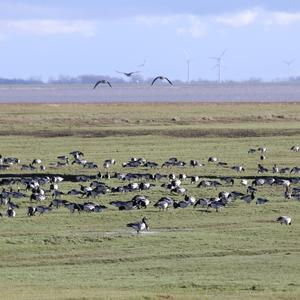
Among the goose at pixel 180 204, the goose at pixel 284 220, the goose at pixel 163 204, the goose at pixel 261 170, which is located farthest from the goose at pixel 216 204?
the goose at pixel 261 170

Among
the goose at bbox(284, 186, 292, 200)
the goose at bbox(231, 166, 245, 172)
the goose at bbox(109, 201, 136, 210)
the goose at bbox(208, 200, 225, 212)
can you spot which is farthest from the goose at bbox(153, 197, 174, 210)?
the goose at bbox(231, 166, 245, 172)

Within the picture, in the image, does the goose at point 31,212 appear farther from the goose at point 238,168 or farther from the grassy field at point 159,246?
the goose at point 238,168

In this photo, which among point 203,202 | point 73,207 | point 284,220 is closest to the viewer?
point 284,220

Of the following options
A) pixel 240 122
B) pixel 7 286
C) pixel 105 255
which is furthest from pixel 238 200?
pixel 240 122

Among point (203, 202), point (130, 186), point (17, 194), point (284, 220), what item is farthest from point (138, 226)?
point (130, 186)

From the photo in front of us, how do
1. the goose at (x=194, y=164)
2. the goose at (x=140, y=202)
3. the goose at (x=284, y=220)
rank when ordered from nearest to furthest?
the goose at (x=284, y=220)
the goose at (x=140, y=202)
the goose at (x=194, y=164)

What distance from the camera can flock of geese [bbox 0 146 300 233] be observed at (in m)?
33.9

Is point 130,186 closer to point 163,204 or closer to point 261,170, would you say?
point 163,204

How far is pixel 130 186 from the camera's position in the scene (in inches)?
1502

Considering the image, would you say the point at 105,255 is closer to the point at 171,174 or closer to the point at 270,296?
the point at 270,296

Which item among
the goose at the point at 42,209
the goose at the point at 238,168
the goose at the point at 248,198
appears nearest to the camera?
the goose at the point at 42,209

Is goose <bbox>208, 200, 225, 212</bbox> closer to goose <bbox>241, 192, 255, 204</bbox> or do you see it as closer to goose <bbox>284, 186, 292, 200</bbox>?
goose <bbox>241, 192, 255, 204</bbox>

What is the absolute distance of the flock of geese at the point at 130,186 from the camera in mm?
33875

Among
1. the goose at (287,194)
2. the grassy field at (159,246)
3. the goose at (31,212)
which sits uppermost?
the goose at (31,212)
